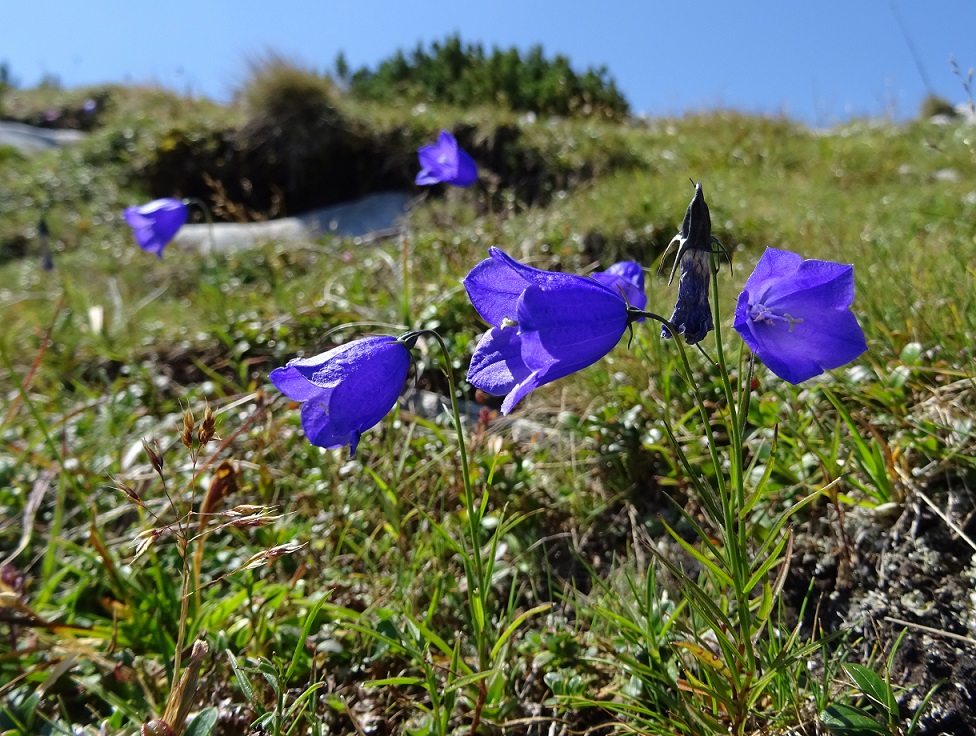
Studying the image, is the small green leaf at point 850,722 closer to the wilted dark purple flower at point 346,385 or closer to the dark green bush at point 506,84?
the wilted dark purple flower at point 346,385

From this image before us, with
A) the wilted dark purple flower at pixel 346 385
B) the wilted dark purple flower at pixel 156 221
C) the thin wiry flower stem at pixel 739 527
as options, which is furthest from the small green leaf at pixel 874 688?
the wilted dark purple flower at pixel 156 221

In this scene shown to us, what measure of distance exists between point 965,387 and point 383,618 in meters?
1.74

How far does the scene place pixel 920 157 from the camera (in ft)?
26.7

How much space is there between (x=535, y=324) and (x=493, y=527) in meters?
1.33

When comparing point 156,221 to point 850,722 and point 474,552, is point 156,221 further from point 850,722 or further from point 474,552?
point 850,722

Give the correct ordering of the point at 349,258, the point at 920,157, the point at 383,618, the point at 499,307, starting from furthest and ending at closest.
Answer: the point at 920,157 → the point at 349,258 → the point at 383,618 → the point at 499,307

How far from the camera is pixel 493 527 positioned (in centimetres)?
219

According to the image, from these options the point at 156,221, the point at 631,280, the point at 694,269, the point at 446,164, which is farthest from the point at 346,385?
the point at 156,221

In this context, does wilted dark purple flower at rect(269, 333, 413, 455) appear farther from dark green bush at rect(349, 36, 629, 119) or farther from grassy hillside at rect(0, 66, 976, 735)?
dark green bush at rect(349, 36, 629, 119)

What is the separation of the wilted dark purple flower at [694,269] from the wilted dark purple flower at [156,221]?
289 centimetres

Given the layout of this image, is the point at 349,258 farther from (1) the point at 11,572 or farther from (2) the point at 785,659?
(2) the point at 785,659

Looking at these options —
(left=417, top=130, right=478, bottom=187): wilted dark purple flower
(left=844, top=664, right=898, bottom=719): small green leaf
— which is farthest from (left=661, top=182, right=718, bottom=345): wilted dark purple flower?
(left=417, top=130, right=478, bottom=187): wilted dark purple flower

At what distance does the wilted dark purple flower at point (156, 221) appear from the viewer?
322 centimetres

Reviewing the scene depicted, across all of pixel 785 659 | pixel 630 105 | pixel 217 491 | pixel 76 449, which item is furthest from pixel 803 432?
pixel 630 105
